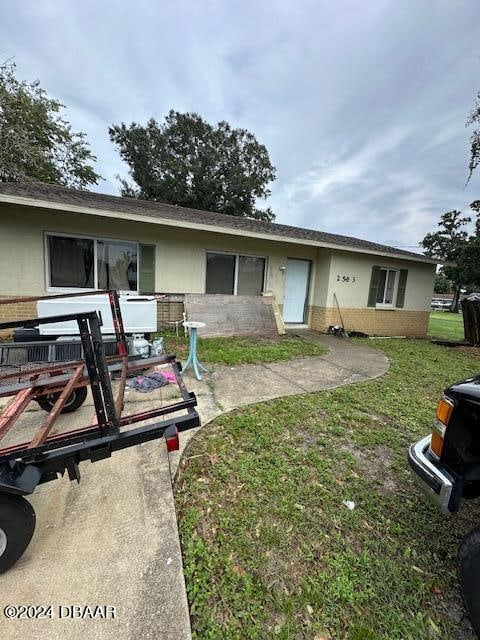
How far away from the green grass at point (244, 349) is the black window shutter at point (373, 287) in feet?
12.3

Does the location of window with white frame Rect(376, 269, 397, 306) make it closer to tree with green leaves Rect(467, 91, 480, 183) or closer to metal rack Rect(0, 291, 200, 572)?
tree with green leaves Rect(467, 91, 480, 183)

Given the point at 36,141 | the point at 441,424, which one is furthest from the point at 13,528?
the point at 36,141

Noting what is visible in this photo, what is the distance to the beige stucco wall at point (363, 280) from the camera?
30.6ft

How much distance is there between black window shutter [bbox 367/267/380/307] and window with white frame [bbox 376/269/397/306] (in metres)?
0.27

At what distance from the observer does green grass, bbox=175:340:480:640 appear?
1.40 metres

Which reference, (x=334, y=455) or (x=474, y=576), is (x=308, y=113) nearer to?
(x=334, y=455)

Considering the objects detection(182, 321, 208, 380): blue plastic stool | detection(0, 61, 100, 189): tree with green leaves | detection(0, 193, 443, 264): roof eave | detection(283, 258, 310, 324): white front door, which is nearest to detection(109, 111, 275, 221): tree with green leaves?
detection(0, 61, 100, 189): tree with green leaves

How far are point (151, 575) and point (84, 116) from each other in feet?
66.2

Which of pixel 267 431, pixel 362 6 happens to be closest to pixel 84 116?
pixel 362 6

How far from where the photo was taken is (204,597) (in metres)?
1.44

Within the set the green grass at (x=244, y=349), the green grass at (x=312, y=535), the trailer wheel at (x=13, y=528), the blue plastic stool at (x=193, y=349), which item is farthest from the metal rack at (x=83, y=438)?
the green grass at (x=244, y=349)

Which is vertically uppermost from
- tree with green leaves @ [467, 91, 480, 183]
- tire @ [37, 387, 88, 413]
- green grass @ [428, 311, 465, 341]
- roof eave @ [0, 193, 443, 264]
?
tree with green leaves @ [467, 91, 480, 183]

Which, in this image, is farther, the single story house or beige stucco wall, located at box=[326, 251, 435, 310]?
→ beige stucco wall, located at box=[326, 251, 435, 310]

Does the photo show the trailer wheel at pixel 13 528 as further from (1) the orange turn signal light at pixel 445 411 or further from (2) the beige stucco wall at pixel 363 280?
(2) the beige stucco wall at pixel 363 280
